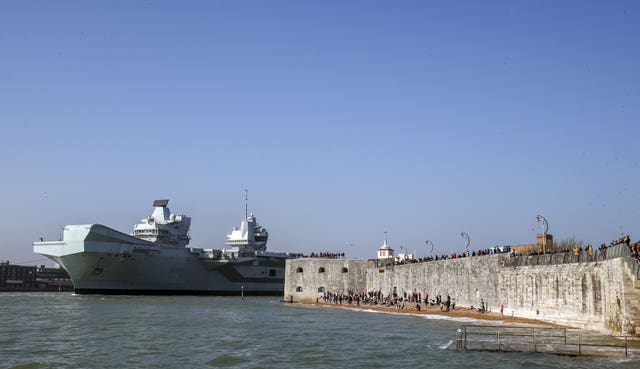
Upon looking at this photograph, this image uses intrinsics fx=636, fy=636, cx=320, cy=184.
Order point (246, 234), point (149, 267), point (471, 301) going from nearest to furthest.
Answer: point (471, 301) → point (149, 267) → point (246, 234)

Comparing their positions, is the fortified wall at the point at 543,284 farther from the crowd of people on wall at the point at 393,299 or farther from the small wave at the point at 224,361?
the small wave at the point at 224,361

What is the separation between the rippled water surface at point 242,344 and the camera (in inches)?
913

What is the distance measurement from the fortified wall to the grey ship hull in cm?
2736

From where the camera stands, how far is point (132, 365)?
22734 mm

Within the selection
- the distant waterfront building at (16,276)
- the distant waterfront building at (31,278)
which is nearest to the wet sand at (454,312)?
the distant waterfront building at (31,278)

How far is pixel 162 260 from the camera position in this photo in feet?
272

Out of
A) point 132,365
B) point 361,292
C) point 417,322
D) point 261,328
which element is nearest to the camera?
point 132,365

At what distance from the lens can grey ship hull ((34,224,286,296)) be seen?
75562 millimetres

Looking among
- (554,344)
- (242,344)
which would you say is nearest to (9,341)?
(242,344)

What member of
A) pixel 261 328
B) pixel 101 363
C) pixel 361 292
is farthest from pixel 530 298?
pixel 361 292

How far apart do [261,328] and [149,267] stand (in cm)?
4817

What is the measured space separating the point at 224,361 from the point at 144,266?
60210 millimetres

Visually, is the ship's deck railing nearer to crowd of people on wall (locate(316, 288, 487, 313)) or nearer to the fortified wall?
the fortified wall

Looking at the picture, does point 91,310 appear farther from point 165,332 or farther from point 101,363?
point 101,363
